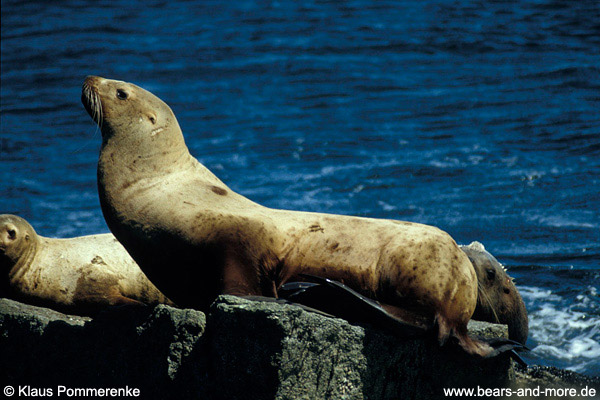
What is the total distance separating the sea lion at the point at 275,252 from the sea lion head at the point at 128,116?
338 millimetres

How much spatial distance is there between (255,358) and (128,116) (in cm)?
211

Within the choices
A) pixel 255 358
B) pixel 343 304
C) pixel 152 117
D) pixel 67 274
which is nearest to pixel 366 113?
pixel 67 274

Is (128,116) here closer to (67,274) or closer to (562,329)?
(67,274)

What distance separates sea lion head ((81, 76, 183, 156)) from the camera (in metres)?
5.50

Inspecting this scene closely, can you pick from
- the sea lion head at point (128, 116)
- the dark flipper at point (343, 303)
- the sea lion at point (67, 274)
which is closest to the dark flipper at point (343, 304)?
the dark flipper at point (343, 303)

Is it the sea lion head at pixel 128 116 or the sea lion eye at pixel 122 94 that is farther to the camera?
the sea lion eye at pixel 122 94

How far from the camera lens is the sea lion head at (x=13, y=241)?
6719 millimetres

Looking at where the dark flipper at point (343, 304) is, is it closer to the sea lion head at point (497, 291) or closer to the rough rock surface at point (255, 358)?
the rough rock surface at point (255, 358)

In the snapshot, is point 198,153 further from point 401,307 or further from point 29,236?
point 401,307

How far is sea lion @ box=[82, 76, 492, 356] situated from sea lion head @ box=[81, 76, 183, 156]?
34 cm

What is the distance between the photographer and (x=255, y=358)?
13.5 feet

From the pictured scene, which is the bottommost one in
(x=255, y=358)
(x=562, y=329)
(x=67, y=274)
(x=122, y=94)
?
(x=562, y=329)

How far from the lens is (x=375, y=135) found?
1576 centimetres

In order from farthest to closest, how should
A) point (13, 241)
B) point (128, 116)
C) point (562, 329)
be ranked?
point (562, 329) < point (13, 241) < point (128, 116)
